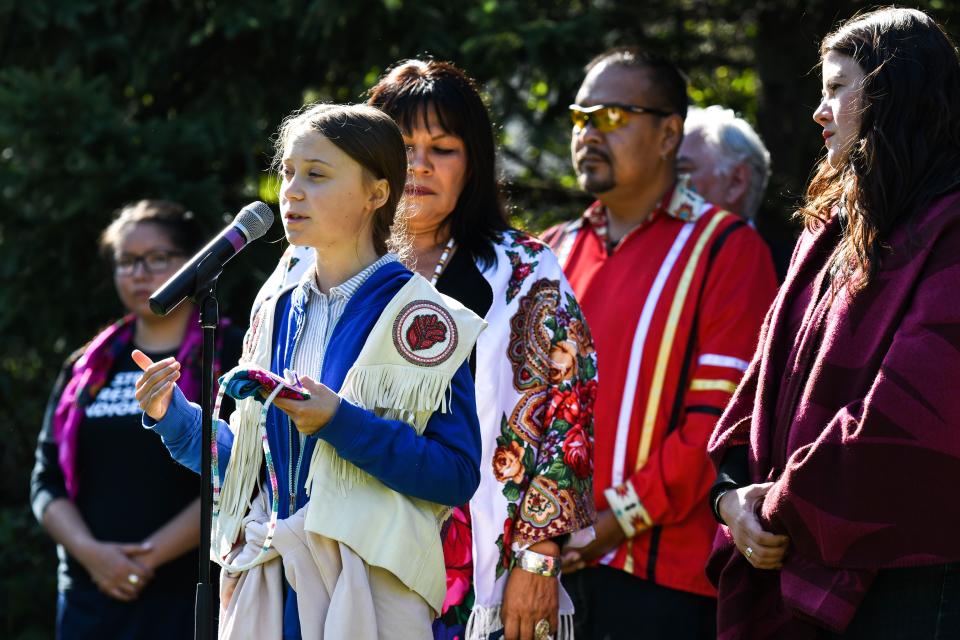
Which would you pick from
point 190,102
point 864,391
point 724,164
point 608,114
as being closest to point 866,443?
point 864,391

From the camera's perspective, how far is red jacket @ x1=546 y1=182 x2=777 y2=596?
145 inches

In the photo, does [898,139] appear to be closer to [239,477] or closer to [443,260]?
[443,260]

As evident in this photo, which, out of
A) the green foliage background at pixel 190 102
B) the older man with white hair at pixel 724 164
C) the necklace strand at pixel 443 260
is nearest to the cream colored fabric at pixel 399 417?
the necklace strand at pixel 443 260

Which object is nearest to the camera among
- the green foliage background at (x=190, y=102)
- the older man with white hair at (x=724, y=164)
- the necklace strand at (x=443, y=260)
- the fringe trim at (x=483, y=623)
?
the fringe trim at (x=483, y=623)

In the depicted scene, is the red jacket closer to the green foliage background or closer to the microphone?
the microphone

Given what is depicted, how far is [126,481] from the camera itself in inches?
171

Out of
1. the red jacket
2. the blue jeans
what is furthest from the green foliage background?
the red jacket

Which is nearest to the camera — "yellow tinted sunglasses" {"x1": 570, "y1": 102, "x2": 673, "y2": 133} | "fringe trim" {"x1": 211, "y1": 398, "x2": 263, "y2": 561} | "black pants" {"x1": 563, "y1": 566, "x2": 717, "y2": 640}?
"fringe trim" {"x1": 211, "y1": 398, "x2": 263, "y2": 561}

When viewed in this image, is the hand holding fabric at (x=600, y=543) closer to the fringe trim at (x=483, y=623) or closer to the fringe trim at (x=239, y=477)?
the fringe trim at (x=483, y=623)

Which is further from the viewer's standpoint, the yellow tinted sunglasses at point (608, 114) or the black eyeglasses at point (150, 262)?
the black eyeglasses at point (150, 262)

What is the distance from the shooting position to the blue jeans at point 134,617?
4254mm

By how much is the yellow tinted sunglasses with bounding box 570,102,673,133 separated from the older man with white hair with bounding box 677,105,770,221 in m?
0.55

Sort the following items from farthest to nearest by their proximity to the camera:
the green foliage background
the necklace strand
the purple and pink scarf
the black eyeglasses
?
the green foliage background
the black eyeglasses
the purple and pink scarf
the necklace strand

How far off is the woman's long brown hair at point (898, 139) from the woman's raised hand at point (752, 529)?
0.50 m
